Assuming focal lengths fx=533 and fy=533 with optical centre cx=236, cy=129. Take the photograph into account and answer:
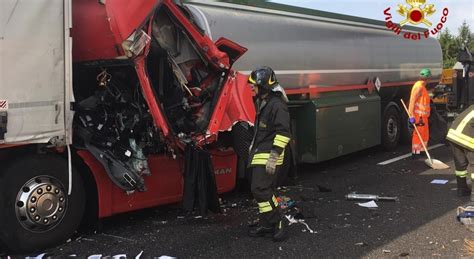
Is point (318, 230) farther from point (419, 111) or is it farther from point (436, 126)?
point (436, 126)

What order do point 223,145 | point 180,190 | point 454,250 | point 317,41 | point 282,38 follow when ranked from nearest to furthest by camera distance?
point 454,250
point 180,190
point 223,145
point 282,38
point 317,41

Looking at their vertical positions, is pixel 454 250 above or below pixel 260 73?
below

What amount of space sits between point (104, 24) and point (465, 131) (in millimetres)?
4486

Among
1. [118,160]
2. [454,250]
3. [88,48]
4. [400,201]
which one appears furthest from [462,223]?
[88,48]

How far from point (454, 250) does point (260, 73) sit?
8.24 ft

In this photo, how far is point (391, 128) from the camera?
38.5 feet

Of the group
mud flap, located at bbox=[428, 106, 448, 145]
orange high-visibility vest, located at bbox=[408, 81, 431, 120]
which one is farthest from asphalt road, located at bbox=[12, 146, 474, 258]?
mud flap, located at bbox=[428, 106, 448, 145]

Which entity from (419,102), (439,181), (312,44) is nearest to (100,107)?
A: (312,44)

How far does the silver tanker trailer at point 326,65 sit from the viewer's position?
23.3 ft

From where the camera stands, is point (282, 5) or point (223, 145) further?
point (282, 5)

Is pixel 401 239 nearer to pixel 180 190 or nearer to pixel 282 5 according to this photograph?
pixel 180 190

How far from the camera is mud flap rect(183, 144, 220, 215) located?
18.7 feet

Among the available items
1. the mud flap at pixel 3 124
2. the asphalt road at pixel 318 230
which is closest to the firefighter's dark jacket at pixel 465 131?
the asphalt road at pixel 318 230

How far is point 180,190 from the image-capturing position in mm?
6203
